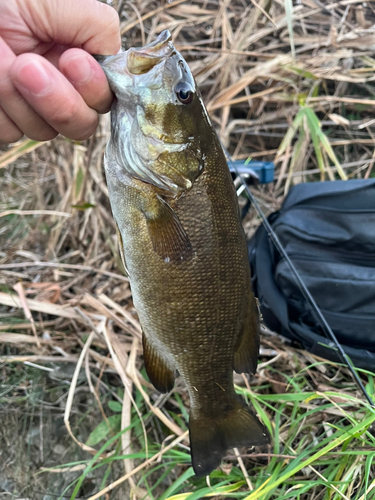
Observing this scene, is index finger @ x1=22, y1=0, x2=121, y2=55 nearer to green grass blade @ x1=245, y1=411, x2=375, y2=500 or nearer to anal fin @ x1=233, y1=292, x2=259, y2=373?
anal fin @ x1=233, y1=292, x2=259, y2=373

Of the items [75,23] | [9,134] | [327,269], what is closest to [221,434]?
[327,269]

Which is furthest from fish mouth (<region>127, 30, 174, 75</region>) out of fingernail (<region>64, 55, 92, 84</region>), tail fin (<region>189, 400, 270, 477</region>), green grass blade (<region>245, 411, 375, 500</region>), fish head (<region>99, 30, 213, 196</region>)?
green grass blade (<region>245, 411, 375, 500</region>)

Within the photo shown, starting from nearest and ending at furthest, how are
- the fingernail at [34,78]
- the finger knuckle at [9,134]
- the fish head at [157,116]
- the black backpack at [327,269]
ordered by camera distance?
the fingernail at [34,78], the fish head at [157,116], the finger knuckle at [9,134], the black backpack at [327,269]

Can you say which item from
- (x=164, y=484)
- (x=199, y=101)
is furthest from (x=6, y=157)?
(x=164, y=484)

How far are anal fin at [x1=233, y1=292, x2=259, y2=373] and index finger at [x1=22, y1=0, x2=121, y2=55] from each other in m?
0.93

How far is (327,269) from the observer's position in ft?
5.84

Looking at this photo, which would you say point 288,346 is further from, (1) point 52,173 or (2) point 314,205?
(1) point 52,173

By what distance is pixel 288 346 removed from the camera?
1.89m

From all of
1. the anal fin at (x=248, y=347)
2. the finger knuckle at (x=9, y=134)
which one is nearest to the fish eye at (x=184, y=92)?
the finger knuckle at (x=9, y=134)

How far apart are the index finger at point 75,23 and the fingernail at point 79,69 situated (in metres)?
0.14

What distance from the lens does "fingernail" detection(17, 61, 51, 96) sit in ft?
2.61

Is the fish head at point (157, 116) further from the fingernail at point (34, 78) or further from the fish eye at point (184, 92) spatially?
Result: the fingernail at point (34, 78)

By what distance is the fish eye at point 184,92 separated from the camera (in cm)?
95

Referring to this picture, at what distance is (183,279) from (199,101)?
20.8 inches
